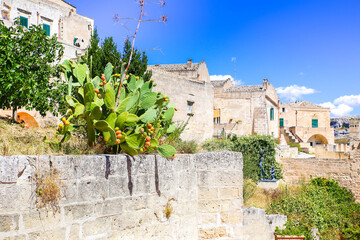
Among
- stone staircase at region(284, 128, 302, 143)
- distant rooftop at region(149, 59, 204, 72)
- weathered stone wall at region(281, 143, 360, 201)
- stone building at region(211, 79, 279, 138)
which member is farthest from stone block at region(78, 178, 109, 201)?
stone staircase at region(284, 128, 302, 143)

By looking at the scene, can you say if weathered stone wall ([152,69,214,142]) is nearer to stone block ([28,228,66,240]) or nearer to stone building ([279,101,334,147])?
stone block ([28,228,66,240])

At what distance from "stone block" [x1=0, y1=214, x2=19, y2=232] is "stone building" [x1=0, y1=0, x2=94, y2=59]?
18807mm

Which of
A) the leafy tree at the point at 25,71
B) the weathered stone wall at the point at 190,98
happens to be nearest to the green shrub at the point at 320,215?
the leafy tree at the point at 25,71

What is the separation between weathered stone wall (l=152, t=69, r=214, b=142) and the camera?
1981 centimetres

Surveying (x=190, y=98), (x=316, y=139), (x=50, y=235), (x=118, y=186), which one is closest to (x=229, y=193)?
(x=118, y=186)

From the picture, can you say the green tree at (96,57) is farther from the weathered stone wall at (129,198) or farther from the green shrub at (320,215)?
the weathered stone wall at (129,198)

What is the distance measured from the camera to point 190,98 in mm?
21703

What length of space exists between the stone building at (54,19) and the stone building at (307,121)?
84.1 feet

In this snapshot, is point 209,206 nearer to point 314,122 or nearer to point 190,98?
point 190,98

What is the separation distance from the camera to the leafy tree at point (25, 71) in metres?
6.02

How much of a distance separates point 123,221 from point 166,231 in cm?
68

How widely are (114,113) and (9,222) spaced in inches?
61.4

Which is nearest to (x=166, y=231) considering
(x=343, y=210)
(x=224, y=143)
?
(x=343, y=210)

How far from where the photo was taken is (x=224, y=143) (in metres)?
17.2
